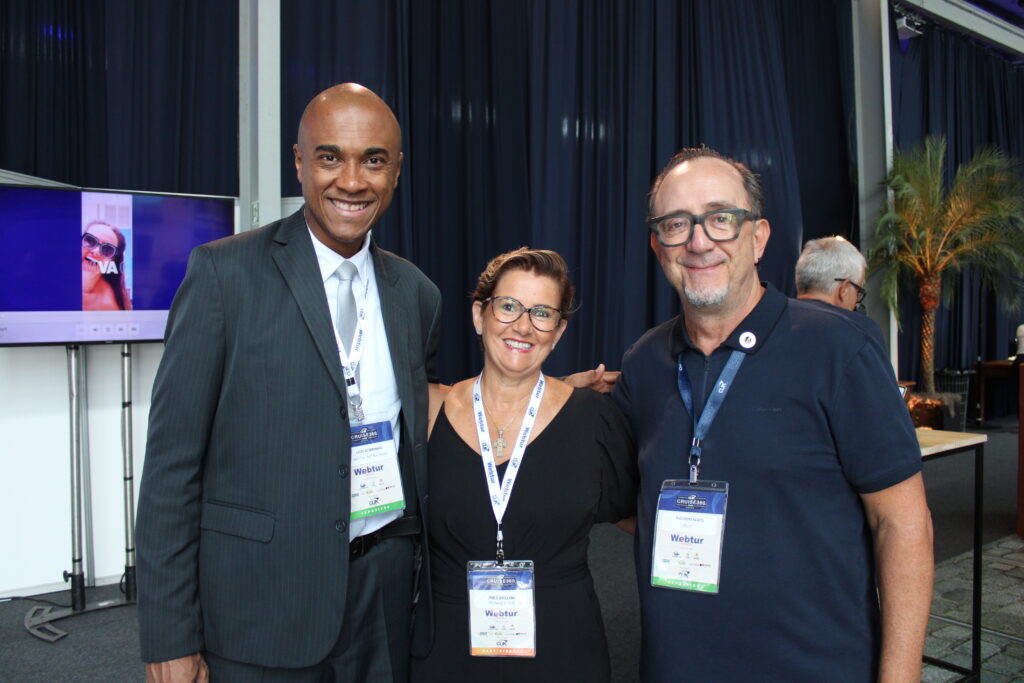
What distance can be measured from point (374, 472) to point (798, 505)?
2.77 feet

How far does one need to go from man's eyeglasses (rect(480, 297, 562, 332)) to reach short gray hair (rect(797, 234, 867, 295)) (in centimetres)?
236

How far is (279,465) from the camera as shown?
138 cm

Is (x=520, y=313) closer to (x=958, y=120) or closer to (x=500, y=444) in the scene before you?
(x=500, y=444)

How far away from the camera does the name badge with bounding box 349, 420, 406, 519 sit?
149cm

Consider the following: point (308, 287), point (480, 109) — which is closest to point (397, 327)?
point (308, 287)

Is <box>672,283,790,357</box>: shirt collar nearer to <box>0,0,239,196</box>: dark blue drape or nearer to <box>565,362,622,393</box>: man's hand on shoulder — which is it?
<box>565,362,622,393</box>: man's hand on shoulder

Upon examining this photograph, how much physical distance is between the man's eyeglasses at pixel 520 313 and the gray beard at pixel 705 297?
0.38 meters

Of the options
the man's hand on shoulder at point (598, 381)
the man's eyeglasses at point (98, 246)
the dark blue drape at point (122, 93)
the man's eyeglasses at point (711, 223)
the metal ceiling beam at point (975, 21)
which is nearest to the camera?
the man's eyeglasses at point (711, 223)

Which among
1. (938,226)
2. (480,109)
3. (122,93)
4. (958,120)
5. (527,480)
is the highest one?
(958,120)

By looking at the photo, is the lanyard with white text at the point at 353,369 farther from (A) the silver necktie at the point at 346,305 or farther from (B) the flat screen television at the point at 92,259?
(B) the flat screen television at the point at 92,259

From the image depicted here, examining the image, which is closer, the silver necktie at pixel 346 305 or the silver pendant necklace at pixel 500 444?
the silver necktie at pixel 346 305

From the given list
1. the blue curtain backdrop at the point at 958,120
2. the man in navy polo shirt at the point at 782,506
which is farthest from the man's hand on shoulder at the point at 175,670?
the blue curtain backdrop at the point at 958,120

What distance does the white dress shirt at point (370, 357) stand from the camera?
5.09 ft

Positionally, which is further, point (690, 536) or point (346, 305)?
point (346, 305)
